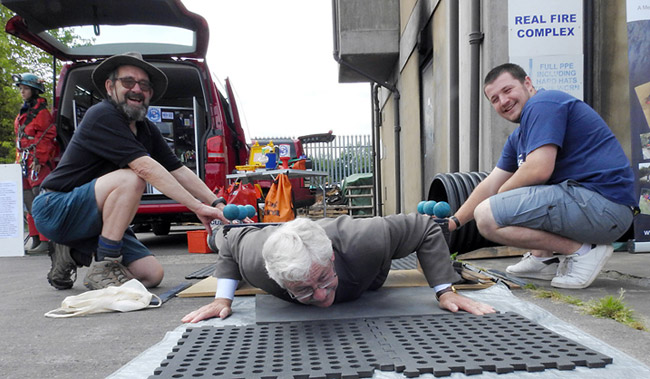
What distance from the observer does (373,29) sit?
9.66 m

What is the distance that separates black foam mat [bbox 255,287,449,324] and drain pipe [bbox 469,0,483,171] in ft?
8.55

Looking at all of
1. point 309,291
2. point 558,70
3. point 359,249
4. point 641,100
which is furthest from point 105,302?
point 641,100

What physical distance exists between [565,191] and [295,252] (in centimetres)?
176

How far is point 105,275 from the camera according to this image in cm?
275

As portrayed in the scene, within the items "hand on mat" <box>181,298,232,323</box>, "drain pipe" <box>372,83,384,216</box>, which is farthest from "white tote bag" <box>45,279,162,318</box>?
"drain pipe" <box>372,83,384,216</box>

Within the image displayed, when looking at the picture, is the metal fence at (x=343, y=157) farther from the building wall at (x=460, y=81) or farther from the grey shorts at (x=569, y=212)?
the grey shorts at (x=569, y=212)

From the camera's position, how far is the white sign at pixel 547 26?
4102 mm

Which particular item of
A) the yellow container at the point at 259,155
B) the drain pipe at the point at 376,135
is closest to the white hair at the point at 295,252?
the yellow container at the point at 259,155

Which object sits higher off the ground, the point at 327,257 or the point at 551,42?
the point at 551,42

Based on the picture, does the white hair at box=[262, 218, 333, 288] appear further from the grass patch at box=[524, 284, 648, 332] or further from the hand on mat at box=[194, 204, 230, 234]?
the grass patch at box=[524, 284, 648, 332]

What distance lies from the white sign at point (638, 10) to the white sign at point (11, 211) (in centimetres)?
653

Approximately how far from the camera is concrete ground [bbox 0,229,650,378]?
1632 mm

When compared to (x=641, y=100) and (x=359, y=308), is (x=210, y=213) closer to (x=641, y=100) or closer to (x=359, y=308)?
(x=359, y=308)

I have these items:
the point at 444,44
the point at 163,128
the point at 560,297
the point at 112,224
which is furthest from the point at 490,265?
the point at 163,128
